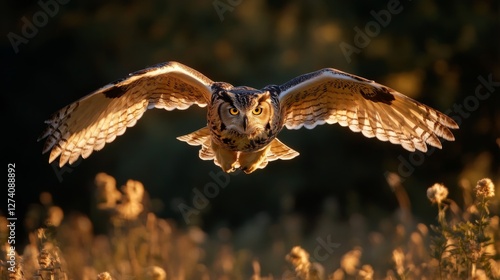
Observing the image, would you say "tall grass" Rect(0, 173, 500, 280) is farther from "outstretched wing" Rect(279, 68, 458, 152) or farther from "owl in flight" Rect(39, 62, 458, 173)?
"outstretched wing" Rect(279, 68, 458, 152)

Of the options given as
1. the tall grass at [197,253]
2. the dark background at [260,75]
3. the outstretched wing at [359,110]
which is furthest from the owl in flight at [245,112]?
the dark background at [260,75]

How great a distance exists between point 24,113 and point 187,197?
7.97 ft

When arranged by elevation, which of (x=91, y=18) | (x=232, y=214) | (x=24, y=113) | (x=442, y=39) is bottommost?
(x=232, y=214)

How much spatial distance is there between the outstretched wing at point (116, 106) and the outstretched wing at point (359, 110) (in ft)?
1.76

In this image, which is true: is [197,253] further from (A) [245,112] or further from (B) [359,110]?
(B) [359,110]

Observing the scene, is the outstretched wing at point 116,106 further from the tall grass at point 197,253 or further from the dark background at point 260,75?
the dark background at point 260,75

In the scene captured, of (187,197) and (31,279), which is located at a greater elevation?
(31,279)

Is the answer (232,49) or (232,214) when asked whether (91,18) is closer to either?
(232,49)

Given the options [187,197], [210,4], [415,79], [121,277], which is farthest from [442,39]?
[121,277]

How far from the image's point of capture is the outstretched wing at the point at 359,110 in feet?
17.8

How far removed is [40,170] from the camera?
11680 mm

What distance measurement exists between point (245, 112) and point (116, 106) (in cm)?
87

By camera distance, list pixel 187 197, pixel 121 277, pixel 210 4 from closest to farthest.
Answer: pixel 121 277, pixel 187 197, pixel 210 4

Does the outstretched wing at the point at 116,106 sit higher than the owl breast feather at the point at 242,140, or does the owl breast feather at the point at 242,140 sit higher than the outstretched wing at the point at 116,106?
the outstretched wing at the point at 116,106
